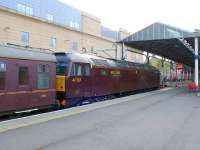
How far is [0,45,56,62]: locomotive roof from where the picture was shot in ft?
38.2

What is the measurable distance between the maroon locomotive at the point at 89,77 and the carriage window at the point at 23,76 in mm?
2913

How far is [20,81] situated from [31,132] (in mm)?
3761

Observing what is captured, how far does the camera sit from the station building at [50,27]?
43250 mm

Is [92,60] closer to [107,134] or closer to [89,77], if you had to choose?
[89,77]

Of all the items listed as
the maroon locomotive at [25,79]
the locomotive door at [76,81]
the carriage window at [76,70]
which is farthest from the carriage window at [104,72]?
the maroon locomotive at [25,79]

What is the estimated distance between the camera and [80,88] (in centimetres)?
1673

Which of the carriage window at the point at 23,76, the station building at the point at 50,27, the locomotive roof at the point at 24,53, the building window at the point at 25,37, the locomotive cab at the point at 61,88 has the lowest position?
the locomotive cab at the point at 61,88

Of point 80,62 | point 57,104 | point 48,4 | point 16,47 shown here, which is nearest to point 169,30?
point 80,62

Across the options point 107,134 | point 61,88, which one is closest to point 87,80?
point 61,88

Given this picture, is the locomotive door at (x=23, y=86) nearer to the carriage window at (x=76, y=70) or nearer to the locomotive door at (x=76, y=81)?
the locomotive door at (x=76, y=81)

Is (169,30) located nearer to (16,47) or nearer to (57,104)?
(57,104)

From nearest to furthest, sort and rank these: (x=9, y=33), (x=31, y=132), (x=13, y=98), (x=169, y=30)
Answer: (x=31, y=132) < (x=13, y=98) < (x=169, y=30) < (x=9, y=33)

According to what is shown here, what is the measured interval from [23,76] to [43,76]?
1.34 meters

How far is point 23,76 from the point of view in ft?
41.1
